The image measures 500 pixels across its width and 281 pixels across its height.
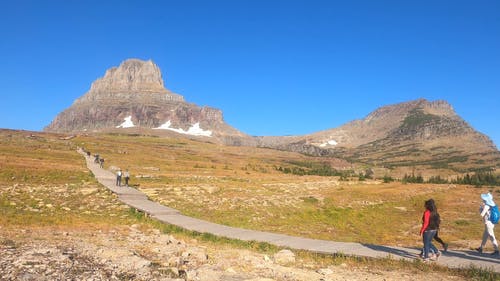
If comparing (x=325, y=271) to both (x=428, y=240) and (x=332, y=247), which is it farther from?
(x=428, y=240)

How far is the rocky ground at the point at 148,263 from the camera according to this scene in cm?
1139

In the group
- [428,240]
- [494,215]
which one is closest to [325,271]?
[428,240]

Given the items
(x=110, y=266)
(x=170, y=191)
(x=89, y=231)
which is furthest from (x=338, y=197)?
(x=110, y=266)

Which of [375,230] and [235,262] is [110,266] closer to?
[235,262]

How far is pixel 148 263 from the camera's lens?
1252cm

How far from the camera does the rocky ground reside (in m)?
11.4

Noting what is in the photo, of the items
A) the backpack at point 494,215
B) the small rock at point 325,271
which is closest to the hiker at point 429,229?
the backpack at point 494,215

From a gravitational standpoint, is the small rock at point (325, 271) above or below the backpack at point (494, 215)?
below

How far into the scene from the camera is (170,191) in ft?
124

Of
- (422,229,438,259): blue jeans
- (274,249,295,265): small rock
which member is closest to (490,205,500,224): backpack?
(422,229,438,259): blue jeans

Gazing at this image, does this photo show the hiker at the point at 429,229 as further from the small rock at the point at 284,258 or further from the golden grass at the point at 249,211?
the small rock at the point at 284,258

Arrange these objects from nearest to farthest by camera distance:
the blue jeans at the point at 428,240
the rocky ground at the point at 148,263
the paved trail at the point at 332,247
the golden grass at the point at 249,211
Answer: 1. the rocky ground at the point at 148,263
2. the paved trail at the point at 332,247
3. the blue jeans at the point at 428,240
4. the golden grass at the point at 249,211

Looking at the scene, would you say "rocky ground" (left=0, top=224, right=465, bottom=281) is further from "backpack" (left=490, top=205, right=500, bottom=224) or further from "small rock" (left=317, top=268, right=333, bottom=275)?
"backpack" (left=490, top=205, right=500, bottom=224)

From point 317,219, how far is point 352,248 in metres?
15.1
